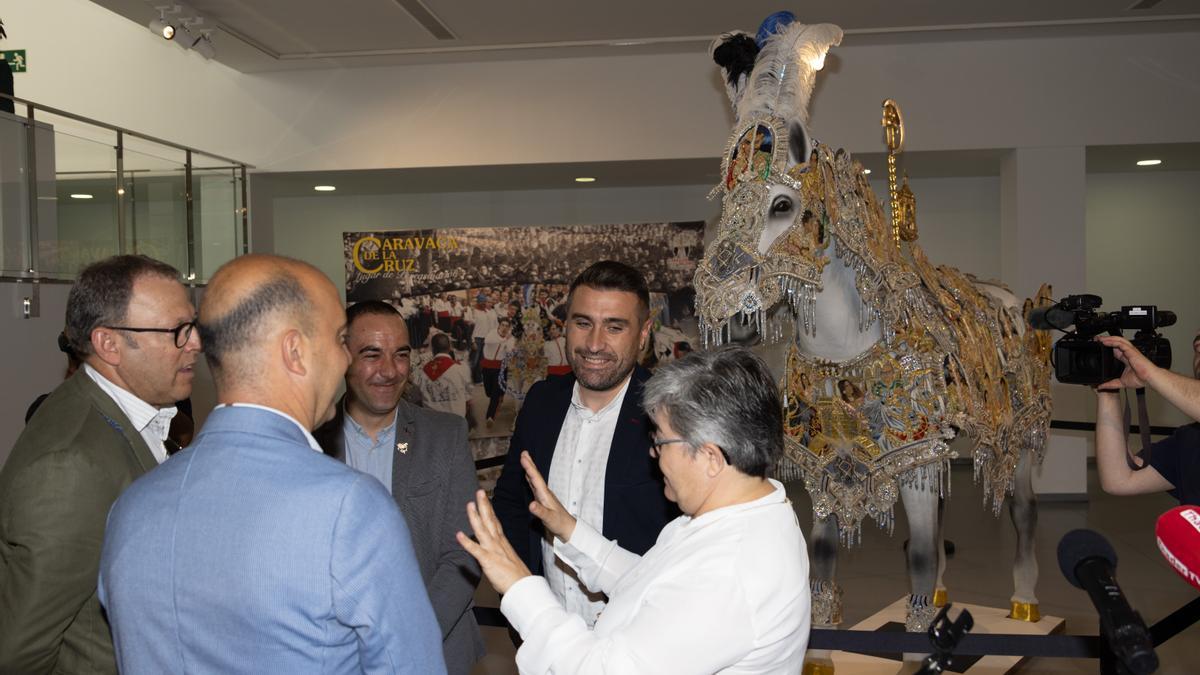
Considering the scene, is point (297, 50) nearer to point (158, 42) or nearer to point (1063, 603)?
point (158, 42)

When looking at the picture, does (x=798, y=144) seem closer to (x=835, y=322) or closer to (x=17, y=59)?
(x=835, y=322)

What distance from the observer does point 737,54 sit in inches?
170

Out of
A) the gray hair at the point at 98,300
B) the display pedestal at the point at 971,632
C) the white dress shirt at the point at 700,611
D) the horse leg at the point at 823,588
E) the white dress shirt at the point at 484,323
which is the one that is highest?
the gray hair at the point at 98,300

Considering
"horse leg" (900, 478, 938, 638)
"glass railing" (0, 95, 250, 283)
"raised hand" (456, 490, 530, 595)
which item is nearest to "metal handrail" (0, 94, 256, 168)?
"glass railing" (0, 95, 250, 283)

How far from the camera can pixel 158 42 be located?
801 cm

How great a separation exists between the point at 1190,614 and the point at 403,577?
272 centimetres

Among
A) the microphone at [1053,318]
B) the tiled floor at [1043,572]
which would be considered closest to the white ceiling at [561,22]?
the tiled floor at [1043,572]

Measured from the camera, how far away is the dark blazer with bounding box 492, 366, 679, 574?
2566 millimetres

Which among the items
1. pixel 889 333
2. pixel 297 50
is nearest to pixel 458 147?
pixel 297 50

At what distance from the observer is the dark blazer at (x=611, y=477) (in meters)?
2.57

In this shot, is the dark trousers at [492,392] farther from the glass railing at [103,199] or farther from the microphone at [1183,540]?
the microphone at [1183,540]

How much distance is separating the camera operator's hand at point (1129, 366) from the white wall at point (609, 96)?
5.45 metres

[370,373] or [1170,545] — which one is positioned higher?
[370,373]

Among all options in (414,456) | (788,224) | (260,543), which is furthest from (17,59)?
(260,543)
